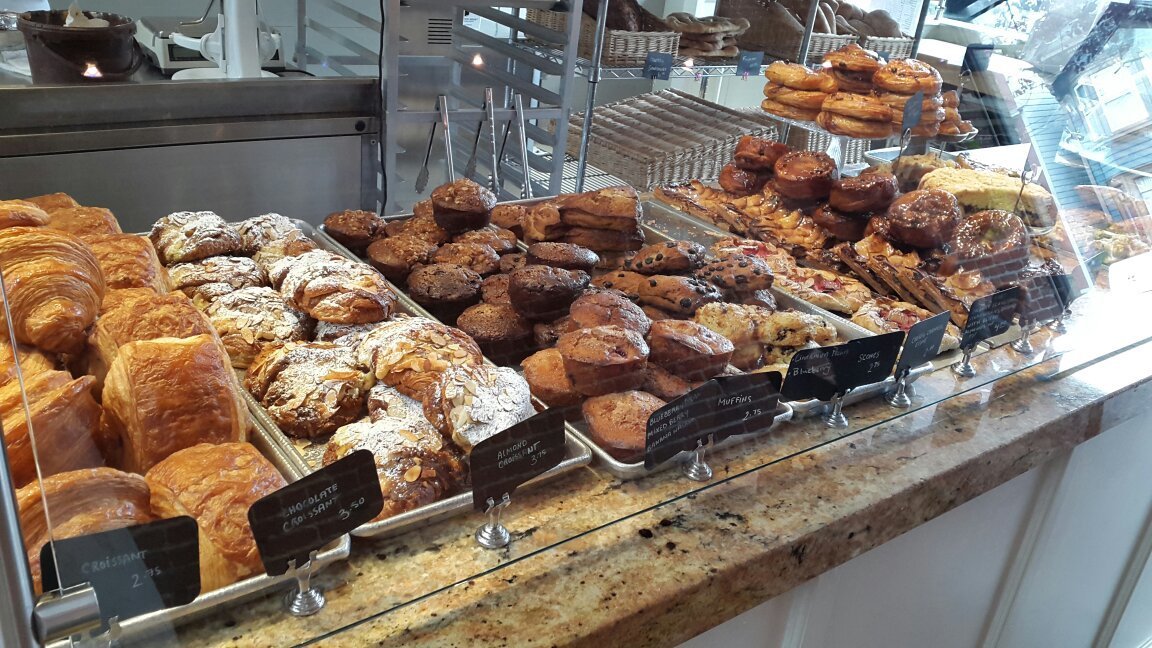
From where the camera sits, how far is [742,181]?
8.05ft

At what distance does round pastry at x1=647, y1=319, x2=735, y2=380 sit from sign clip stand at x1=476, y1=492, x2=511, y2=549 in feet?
1.30

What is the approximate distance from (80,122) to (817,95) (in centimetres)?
203

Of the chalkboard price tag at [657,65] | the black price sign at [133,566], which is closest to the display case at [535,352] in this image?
the black price sign at [133,566]

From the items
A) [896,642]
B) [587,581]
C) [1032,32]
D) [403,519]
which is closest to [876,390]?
[896,642]

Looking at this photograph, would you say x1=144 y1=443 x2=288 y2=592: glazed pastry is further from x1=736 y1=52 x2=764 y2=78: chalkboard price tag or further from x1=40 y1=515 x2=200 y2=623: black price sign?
x1=736 y1=52 x2=764 y2=78: chalkboard price tag

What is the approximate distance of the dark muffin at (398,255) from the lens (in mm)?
1729

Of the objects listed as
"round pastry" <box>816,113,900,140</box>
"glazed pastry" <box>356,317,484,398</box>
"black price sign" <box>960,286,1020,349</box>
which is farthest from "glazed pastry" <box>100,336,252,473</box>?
"round pastry" <box>816,113,900,140</box>

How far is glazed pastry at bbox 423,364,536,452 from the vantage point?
3.80 ft

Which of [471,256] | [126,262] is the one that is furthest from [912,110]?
[126,262]

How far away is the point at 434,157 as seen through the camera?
3.07m

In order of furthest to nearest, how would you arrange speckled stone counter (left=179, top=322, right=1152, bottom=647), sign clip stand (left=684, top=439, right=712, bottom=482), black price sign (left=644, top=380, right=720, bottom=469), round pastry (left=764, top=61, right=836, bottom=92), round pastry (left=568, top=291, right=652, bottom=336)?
round pastry (left=764, top=61, right=836, bottom=92) < round pastry (left=568, top=291, right=652, bottom=336) < sign clip stand (left=684, top=439, right=712, bottom=482) < black price sign (left=644, top=380, right=720, bottom=469) < speckled stone counter (left=179, top=322, right=1152, bottom=647)

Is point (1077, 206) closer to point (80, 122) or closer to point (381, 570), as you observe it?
point (381, 570)

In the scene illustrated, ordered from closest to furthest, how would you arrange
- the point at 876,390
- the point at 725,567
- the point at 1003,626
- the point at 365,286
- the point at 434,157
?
the point at 725,567 < the point at 365,286 < the point at 876,390 < the point at 1003,626 < the point at 434,157

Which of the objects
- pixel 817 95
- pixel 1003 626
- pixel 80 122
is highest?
pixel 817 95
